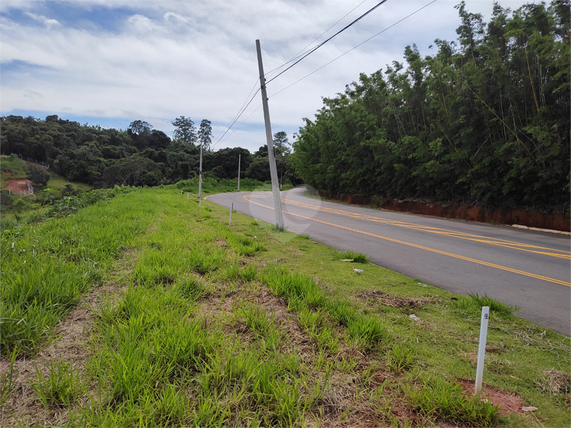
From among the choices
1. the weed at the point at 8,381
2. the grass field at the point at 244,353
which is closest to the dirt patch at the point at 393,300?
the grass field at the point at 244,353

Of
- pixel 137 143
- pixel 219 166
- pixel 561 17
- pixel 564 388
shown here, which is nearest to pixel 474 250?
pixel 564 388

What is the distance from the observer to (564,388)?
Answer: 2.46m

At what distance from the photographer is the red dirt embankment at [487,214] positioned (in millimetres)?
12586

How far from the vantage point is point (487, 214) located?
49.8 feet

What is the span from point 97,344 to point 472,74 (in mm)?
16810

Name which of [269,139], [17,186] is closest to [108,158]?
[17,186]

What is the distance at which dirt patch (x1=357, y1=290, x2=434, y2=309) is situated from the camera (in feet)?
13.5

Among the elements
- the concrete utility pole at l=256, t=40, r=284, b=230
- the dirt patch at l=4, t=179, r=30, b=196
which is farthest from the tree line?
the concrete utility pole at l=256, t=40, r=284, b=230

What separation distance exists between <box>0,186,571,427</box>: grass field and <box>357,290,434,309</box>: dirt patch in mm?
28

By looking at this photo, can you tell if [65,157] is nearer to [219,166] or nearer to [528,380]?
[219,166]

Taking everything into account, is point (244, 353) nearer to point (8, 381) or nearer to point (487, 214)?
point (8, 381)

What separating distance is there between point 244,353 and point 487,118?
52.4ft

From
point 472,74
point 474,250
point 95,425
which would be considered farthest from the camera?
point 472,74

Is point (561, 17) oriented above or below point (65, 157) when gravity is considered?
above
